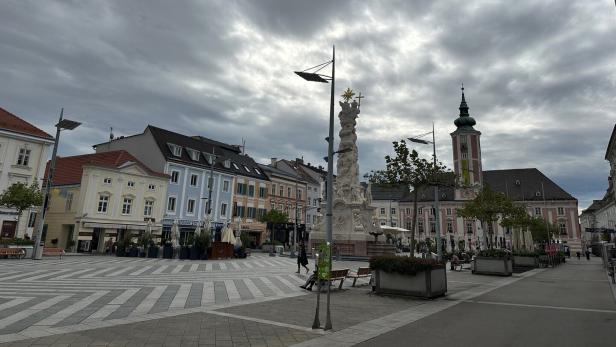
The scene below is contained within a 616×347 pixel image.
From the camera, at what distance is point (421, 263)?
484 inches

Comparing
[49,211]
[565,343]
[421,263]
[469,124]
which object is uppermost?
[469,124]

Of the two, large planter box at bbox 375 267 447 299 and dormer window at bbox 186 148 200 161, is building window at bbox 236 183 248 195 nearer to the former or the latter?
dormer window at bbox 186 148 200 161

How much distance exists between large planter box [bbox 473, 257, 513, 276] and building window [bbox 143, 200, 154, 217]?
32.8 meters

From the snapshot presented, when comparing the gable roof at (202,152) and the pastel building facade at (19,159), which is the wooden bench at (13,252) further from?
the gable roof at (202,152)

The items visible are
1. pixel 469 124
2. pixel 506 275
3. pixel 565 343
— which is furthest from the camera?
pixel 469 124

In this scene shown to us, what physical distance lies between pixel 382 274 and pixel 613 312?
262 inches

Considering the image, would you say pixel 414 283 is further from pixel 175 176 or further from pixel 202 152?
pixel 202 152

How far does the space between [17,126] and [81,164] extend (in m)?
8.40

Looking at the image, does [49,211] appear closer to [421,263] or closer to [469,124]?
[421,263]

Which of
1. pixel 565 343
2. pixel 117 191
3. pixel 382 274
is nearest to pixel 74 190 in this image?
pixel 117 191

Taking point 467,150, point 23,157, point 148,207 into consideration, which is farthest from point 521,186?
point 23,157

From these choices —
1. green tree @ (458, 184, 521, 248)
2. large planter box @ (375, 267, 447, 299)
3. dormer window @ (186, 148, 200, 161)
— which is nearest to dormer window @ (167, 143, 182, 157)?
dormer window @ (186, 148, 200, 161)

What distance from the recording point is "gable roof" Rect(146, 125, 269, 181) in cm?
4426

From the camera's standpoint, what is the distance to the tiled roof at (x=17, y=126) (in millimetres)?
30939
